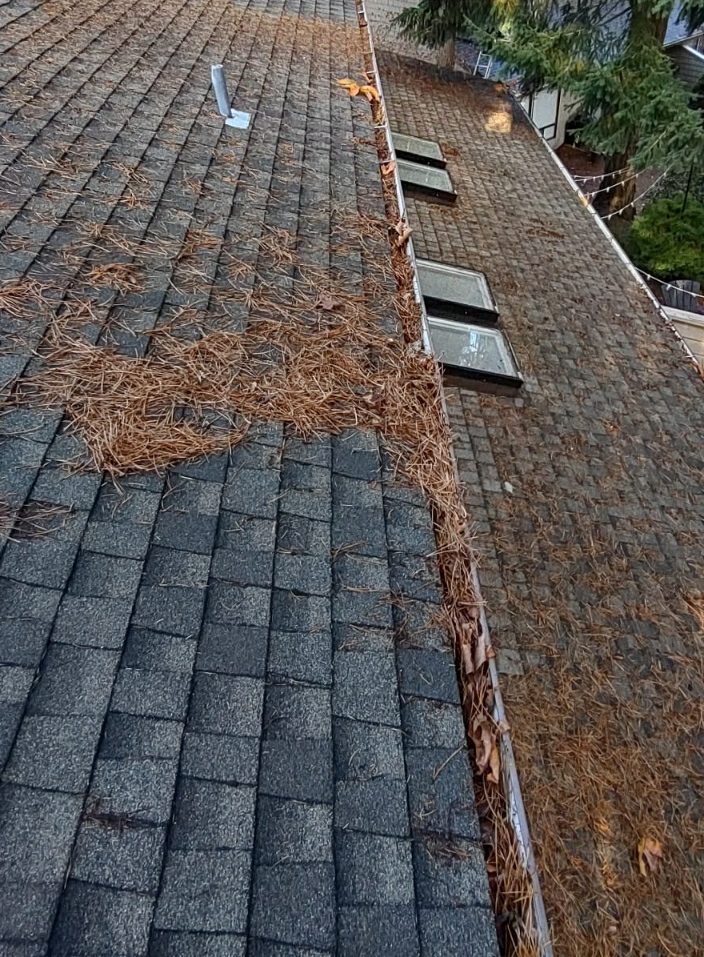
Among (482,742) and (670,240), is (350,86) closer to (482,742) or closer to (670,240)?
(482,742)

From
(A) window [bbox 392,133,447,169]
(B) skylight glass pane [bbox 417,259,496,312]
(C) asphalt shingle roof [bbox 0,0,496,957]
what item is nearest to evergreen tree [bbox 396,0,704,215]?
(A) window [bbox 392,133,447,169]

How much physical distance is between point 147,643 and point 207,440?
861 mm

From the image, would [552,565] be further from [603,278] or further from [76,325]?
[603,278]

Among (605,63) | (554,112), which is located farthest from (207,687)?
(554,112)

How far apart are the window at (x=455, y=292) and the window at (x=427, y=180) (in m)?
2.12

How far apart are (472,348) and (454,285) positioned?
129 centimetres

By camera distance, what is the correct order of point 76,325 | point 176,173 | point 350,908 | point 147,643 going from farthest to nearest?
1. point 176,173
2. point 76,325
3. point 147,643
4. point 350,908

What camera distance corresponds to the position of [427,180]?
9.81 metres

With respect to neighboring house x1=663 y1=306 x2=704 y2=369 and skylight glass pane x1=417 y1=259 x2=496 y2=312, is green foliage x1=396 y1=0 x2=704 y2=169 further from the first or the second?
skylight glass pane x1=417 y1=259 x2=496 y2=312

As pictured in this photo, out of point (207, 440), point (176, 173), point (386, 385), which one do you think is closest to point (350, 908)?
point (207, 440)

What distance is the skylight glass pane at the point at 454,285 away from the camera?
7.54 m

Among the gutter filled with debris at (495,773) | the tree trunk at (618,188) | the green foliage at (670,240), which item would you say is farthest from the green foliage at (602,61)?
the gutter filled with debris at (495,773)

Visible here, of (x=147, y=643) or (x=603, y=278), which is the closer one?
(x=147, y=643)

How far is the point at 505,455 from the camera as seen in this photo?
5918mm
